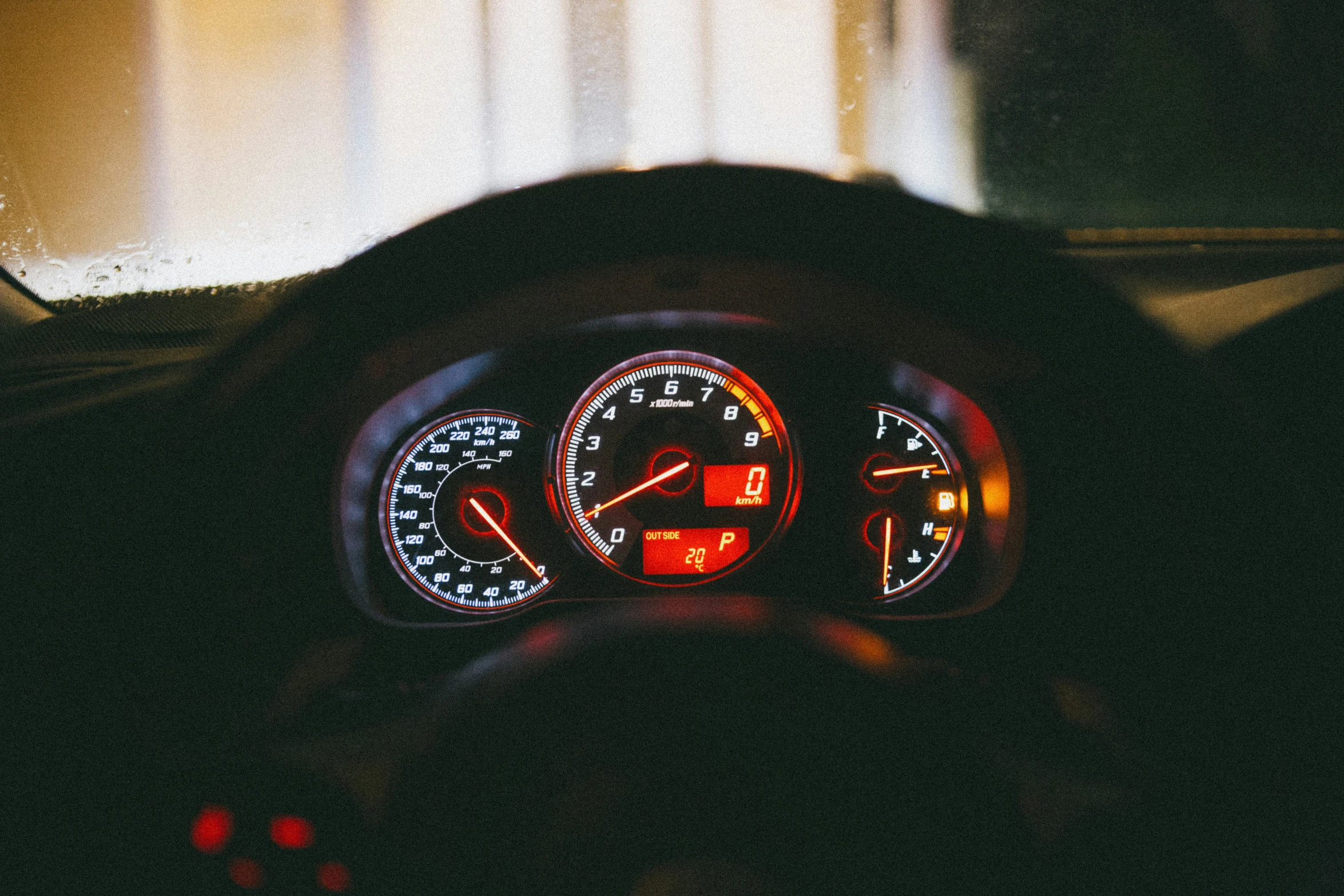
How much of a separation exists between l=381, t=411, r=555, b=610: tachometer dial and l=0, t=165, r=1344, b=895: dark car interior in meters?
0.63

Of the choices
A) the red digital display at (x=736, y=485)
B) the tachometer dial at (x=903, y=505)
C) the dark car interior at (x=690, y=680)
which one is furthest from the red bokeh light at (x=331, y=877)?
the tachometer dial at (x=903, y=505)

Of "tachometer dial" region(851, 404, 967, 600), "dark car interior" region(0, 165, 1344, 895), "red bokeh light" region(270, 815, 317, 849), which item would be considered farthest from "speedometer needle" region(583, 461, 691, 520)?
"red bokeh light" region(270, 815, 317, 849)

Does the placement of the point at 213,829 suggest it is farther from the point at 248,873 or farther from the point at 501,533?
the point at 501,533

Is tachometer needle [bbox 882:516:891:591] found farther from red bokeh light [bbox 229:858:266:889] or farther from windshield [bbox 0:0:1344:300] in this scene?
red bokeh light [bbox 229:858:266:889]

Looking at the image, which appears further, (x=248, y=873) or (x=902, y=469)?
(x=902, y=469)

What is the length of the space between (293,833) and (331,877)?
60mm

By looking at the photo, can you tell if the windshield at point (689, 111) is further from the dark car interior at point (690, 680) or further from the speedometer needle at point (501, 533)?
the dark car interior at point (690, 680)

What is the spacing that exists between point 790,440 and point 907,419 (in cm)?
26

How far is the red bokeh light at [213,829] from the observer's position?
0.87 metres

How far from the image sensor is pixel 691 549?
6.15ft

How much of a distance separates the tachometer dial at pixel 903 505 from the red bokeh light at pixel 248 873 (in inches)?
53.0

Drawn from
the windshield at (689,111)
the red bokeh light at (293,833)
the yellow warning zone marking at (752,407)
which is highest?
the windshield at (689,111)

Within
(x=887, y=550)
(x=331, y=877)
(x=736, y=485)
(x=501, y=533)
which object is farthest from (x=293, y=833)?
(x=887, y=550)

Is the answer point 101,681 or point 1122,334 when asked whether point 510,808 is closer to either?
point 101,681
